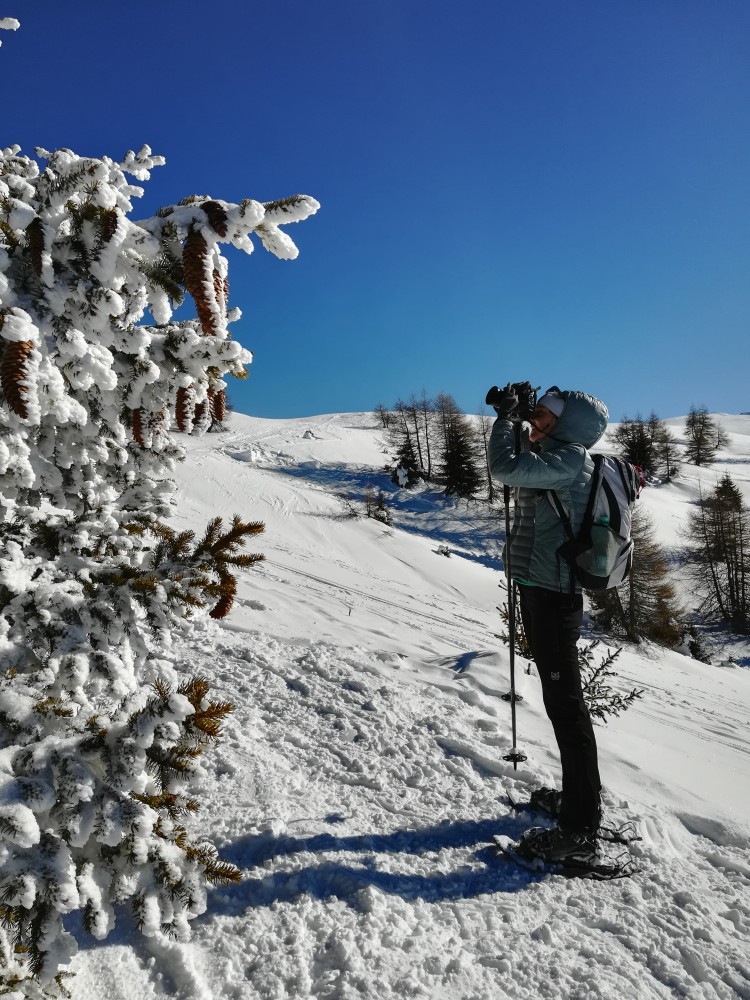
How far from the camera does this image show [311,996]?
210cm

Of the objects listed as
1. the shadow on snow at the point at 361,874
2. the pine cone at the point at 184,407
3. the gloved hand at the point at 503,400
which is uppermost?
the gloved hand at the point at 503,400

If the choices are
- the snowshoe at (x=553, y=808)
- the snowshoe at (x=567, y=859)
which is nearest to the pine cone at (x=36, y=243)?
the snowshoe at (x=567, y=859)

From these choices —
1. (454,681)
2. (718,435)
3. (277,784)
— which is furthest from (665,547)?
(718,435)

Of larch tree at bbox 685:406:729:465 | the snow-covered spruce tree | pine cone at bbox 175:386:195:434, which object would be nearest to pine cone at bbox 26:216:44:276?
the snow-covered spruce tree

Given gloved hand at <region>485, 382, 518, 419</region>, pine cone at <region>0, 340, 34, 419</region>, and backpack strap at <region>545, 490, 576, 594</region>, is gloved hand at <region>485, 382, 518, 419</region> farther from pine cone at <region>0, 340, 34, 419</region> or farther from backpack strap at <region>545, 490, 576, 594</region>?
pine cone at <region>0, 340, 34, 419</region>

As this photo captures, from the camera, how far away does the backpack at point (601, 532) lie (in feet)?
9.32

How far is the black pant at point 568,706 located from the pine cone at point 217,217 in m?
2.40

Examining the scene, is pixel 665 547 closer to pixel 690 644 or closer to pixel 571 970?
pixel 690 644

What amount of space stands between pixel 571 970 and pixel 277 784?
6.44 feet

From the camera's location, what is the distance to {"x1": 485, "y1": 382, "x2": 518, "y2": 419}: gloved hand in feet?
10.5

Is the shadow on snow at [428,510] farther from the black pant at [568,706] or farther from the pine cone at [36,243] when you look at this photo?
the pine cone at [36,243]

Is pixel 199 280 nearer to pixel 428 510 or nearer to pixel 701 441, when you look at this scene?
pixel 428 510

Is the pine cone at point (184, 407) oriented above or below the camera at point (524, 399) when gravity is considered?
below

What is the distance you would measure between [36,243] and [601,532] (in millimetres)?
2937
